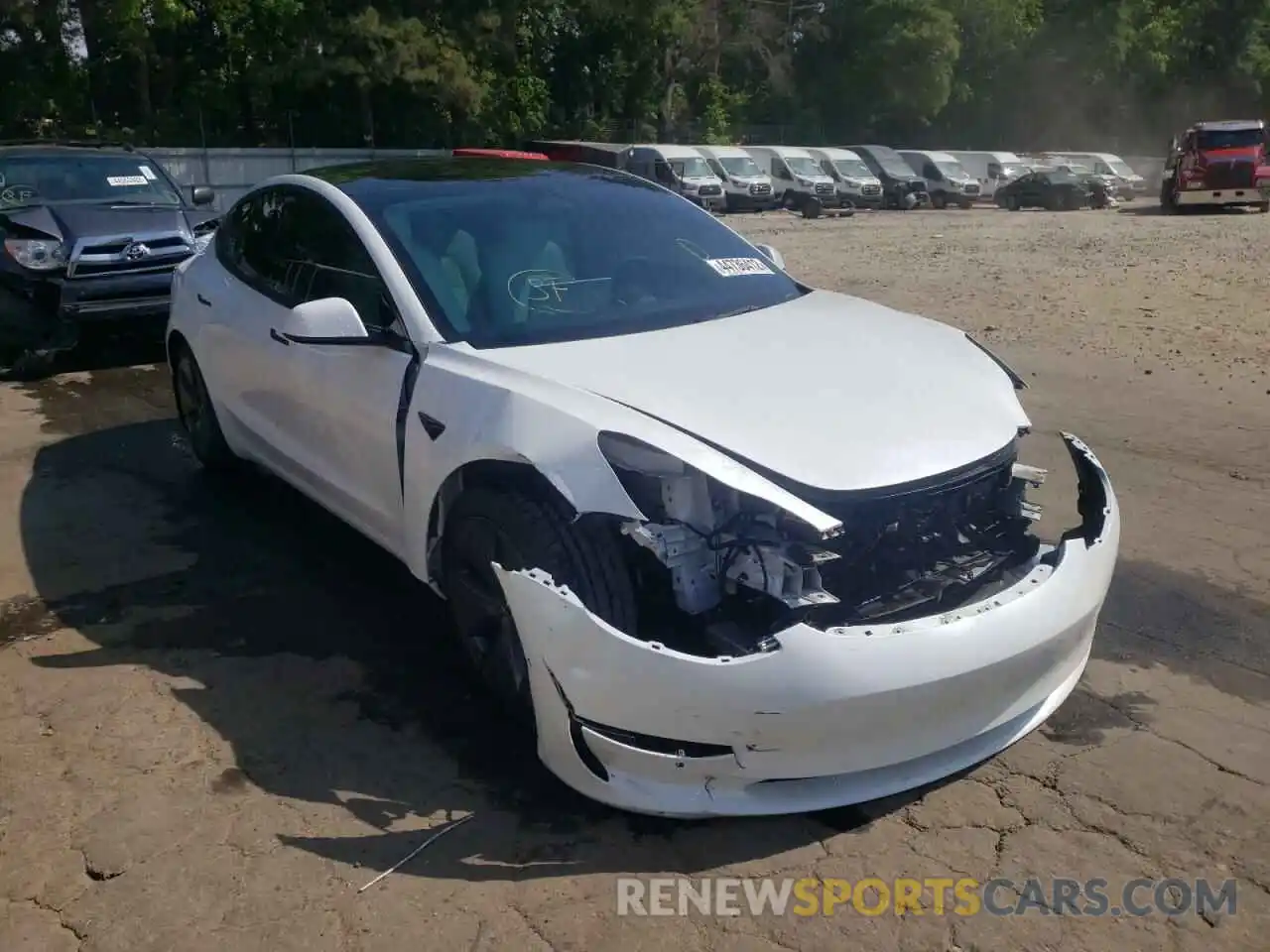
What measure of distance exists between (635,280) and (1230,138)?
2776cm

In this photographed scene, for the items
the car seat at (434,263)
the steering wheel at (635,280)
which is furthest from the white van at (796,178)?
the car seat at (434,263)

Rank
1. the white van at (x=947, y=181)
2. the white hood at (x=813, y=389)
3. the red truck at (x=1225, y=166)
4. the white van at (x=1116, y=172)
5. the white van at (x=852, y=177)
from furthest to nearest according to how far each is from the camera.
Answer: the white van at (x=1116, y=172) → the white van at (x=947, y=181) → the white van at (x=852, y=177) → the red truck at (x=1225, y=166) → the white hood at (x=813, y=389)

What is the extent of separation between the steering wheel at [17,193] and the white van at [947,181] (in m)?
32.3

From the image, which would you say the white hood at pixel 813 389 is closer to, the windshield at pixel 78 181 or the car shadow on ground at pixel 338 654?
the car shadow on ground at pixel 338 654

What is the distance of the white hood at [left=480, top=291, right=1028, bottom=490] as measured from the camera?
3098mm

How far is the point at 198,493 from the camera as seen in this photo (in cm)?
605

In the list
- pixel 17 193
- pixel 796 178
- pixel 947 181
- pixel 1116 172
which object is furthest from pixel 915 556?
pixel 1116 172

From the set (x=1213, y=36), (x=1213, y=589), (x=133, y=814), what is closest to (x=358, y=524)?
(x=133, y=814)

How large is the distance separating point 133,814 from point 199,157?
29.0 m

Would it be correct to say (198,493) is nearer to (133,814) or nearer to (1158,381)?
(133,814)

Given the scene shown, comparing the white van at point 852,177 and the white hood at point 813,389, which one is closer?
the white hood at point 813,389

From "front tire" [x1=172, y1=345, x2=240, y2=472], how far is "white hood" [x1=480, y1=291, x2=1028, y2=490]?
2704 mm

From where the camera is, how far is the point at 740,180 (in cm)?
3266

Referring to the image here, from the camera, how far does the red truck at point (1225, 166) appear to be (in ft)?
89.1
